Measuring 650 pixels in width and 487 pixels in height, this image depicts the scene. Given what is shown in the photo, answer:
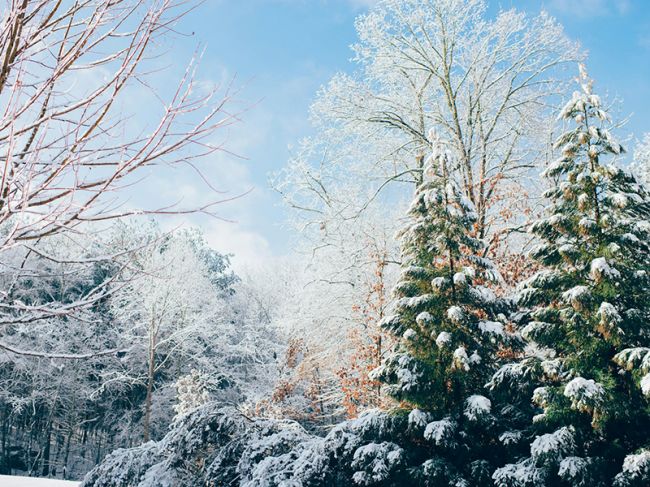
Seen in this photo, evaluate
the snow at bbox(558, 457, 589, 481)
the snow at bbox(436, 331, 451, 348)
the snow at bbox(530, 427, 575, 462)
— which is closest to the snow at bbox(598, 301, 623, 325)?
the snow at bbox(530, 427, 575, 462)

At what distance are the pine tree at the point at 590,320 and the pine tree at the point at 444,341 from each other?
0.62m

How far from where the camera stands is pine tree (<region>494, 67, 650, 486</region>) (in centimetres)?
653

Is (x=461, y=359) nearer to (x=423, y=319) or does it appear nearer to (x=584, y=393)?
(x=423, y=319)

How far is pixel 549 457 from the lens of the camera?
646 cm

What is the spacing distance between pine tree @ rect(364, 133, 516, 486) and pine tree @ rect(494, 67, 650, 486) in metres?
0.62

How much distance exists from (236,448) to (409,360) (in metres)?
2.71

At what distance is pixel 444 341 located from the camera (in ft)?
25.0

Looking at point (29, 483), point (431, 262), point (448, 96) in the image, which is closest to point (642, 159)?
point (448, 96)

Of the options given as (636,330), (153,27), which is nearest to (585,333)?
(636,330)

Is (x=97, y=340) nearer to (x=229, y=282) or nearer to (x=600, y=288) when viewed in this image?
(x=229, y=282)

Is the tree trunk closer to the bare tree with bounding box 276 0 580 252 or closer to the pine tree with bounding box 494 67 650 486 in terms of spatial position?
the bare tree with bounding box 276 0 580 252

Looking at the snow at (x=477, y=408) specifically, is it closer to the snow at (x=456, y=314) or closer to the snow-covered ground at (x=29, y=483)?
the snow at (x=456, y=314)

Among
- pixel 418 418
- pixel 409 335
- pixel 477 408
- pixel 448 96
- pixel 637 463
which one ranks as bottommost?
pixel 637 463

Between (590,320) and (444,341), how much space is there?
1.91m
